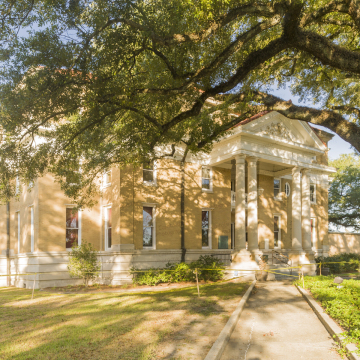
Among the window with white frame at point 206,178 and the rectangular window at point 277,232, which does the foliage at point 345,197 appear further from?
the window with white frame at point 206,178

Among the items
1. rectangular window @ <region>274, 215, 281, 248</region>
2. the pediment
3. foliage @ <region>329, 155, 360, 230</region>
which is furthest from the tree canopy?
foliage @ <region>329, 155, 360, 230</region>

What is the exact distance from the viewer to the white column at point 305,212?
80.0ft

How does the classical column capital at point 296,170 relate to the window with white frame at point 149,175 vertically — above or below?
above

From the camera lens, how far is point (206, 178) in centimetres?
2462

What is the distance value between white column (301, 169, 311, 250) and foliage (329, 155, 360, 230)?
21.6 metres

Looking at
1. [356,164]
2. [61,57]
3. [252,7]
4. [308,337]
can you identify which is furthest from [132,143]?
[356,164]

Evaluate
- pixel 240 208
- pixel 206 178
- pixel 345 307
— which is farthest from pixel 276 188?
pixel 345 307

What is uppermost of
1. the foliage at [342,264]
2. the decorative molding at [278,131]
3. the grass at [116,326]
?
the decorative molding at [278,131]

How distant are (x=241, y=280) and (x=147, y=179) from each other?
27.2ft

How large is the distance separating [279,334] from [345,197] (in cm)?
4176

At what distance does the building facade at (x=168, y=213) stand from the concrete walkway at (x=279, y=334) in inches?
354

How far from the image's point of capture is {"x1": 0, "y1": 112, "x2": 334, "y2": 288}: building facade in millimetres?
19547

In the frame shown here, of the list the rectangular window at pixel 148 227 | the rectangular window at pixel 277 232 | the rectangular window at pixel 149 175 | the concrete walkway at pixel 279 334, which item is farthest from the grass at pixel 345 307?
the rectangular window at pixel 277 232

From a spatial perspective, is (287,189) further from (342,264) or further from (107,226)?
(107,226)
